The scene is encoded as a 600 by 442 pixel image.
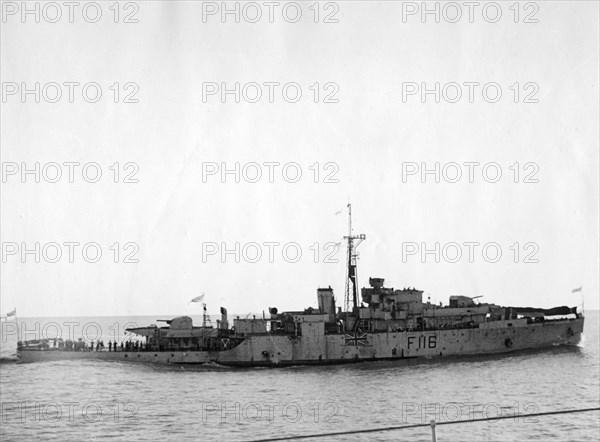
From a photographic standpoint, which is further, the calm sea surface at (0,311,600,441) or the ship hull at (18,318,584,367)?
the ship hull at (18,318,584,367)

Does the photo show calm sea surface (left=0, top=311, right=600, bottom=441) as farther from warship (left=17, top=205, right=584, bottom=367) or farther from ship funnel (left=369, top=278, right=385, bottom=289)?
ship funnel (left=369, top=278, right=385, bottom=289)

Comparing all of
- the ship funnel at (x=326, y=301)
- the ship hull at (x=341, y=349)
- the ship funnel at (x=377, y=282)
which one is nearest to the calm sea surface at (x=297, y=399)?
the ship hull at (x=341, y=349)

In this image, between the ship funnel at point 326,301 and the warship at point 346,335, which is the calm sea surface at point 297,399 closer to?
the warship at point 346,335

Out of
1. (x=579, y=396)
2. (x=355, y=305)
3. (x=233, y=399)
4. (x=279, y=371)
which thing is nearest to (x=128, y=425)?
(x=233, y=399)

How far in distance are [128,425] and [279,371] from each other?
18428mm

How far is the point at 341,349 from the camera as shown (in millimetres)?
51031

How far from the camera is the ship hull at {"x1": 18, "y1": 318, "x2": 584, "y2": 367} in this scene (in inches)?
2002

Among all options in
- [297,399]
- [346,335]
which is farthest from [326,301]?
[297,399]

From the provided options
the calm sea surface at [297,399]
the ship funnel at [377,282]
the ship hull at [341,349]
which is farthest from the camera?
the ship funnel at [377,282]

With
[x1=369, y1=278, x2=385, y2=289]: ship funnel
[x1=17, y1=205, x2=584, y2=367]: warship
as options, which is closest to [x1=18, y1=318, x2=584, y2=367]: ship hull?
[x1=17, y1=205, x2=584, y2=367]: warship

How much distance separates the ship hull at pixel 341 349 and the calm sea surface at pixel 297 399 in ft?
3.76

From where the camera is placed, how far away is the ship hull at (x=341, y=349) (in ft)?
167

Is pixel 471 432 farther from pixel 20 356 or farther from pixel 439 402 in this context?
pixel 20 356

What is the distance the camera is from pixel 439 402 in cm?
3575
